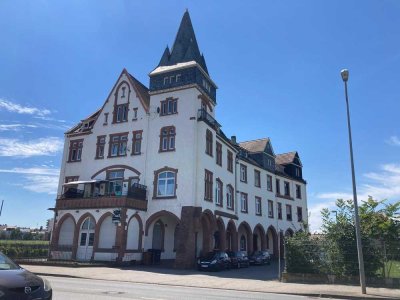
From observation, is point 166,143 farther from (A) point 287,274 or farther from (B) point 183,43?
(A) point 287,274

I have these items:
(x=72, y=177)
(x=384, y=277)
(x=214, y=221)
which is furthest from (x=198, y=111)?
(x=384, y=277)

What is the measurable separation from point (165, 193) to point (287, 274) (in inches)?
582

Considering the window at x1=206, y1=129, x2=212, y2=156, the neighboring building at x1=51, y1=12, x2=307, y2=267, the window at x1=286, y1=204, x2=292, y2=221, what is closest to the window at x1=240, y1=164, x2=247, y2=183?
the neighboring building at x1=51, y1=12, x2=307, y2=267

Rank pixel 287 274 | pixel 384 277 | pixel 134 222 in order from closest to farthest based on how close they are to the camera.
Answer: pixel 384 277 < pixel 287 274 < pixel 134 222

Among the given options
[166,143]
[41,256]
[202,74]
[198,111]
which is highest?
[202,74]

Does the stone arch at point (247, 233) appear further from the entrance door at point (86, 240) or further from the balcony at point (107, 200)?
the entrance door at point (86, 240)

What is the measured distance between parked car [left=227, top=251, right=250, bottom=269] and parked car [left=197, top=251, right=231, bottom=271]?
95.4 inches

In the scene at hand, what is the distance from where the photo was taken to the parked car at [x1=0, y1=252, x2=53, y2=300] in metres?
6.59

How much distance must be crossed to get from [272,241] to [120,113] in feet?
89.1

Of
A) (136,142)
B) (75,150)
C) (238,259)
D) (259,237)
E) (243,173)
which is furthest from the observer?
(259,237)

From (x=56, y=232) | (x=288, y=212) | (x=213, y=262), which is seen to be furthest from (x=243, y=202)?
(x=56, y=232)

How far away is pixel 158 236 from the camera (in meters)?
33.7

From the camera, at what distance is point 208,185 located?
33219 mm

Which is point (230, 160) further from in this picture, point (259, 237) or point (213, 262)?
point (213, 262)
